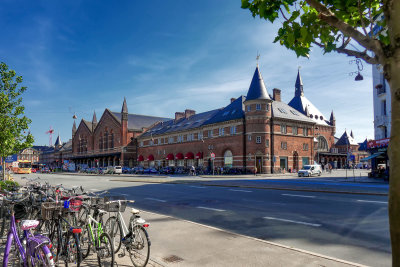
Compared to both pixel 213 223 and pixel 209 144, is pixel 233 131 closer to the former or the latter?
pixel 209 144

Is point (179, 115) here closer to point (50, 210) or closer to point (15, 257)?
point (50, 210)

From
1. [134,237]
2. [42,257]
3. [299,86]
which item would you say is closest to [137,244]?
[134,237]

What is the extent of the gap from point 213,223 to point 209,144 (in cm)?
4273

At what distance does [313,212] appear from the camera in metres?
10.7

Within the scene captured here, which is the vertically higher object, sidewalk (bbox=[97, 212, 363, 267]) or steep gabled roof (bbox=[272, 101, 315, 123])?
steep gabled roof (bbox=[272, 101, 315, 123])

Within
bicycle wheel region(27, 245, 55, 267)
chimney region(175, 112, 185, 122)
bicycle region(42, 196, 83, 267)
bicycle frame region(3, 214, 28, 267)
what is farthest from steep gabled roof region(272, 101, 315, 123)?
bicycle wheel region(27, 245, 55, 267)

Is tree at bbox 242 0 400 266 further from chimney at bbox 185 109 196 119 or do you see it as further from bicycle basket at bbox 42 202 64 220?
chimney at bbox 185 109 196 119

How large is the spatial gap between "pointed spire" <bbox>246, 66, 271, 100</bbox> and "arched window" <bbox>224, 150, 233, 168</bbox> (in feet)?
31.3

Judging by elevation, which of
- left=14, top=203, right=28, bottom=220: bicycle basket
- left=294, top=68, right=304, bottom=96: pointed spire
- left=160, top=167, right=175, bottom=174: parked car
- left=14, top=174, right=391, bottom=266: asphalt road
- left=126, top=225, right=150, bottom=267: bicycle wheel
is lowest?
left=160, top=167, right=175, bottom=174: parked car

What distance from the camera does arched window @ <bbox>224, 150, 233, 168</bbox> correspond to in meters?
47.8

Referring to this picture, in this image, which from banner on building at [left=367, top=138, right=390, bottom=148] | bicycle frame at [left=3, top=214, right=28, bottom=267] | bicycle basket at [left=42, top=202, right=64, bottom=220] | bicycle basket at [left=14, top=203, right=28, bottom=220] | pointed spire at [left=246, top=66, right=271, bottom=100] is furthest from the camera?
pointed spire at [left=246, top=66, right=271, bottom=100]

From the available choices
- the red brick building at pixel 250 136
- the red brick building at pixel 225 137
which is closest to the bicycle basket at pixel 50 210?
the red brick building at pixel 225 137

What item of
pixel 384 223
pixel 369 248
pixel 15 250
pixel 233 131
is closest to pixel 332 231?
pixel 369 248

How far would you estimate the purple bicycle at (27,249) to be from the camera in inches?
160
